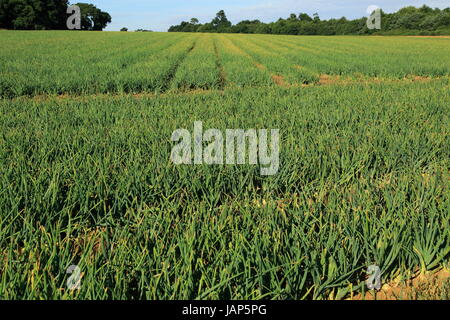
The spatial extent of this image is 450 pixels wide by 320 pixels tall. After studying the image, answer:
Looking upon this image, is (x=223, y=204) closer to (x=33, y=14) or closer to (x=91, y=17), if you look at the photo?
(x=33, y=14)

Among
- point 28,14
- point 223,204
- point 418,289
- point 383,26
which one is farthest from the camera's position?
point 383,26

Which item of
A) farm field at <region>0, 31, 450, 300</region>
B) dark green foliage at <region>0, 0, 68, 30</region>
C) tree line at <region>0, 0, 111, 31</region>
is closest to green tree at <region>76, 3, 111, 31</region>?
tree line at <region>0, 0, 111, 31</region>

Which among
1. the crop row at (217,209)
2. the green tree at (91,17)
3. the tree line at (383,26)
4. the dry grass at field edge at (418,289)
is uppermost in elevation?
the green tree at (91,17)

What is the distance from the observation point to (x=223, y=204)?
77.7 inches

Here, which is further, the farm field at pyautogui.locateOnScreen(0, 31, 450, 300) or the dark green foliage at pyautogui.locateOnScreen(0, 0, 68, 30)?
the dark green foliage at pyautogui.locateOnScreen(0, 0, 68, 30)

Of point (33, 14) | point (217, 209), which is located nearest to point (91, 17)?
point (33, 14)

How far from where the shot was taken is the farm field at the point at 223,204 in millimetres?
1358

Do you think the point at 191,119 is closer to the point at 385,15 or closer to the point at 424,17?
the point at 424,17

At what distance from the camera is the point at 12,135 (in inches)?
131

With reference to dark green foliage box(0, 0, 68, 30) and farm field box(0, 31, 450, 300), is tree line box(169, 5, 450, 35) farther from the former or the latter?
farm field box(0, 31, 450, 300)

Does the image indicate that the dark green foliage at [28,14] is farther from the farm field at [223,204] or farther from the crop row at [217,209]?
the crop row at [217,209]

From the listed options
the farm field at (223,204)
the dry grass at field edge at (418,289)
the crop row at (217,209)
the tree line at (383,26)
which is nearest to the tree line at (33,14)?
the tree line at (383,26)

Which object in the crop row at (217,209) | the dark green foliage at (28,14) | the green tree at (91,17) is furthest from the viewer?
the green tree at (91,17)

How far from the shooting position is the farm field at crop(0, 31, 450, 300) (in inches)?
53.5
